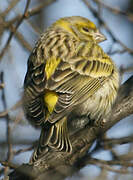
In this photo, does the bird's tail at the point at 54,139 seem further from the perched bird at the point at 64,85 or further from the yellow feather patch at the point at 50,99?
the yellow feather patch at the point at 50,99

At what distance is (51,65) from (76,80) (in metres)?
0.41

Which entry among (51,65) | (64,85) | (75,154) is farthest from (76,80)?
(75,154)

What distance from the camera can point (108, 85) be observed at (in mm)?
5410

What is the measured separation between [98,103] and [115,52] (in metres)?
1.18

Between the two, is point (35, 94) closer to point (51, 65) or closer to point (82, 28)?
point (51, 65)

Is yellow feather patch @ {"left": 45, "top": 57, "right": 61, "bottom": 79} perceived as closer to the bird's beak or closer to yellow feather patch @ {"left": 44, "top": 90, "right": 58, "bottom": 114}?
yellow feather patch @ {"left": 44, "top": 90, "right": 58, "bottom": 114}

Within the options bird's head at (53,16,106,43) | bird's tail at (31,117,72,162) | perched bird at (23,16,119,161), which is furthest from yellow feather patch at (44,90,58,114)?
bird's head at (53,16,106,43)

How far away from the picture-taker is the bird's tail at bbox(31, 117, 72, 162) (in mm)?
4475

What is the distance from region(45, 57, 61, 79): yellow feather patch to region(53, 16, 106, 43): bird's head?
1.16 metres

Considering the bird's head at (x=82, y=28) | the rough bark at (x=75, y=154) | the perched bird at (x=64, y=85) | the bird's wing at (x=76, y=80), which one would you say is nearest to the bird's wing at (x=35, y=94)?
the perched bird at (x=64, y=85)

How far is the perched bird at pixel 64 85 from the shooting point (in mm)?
4660

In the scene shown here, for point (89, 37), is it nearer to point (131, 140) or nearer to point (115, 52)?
point (115, 52)

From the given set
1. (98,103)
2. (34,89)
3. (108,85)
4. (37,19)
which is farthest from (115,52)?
(37,19)

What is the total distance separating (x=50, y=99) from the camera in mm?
4734
